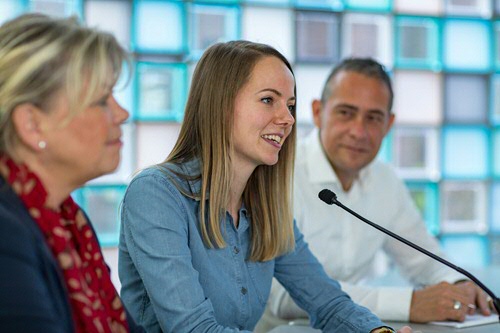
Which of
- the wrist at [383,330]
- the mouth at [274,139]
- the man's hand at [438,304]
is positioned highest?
the mouth at [274,139]

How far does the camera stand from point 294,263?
2.05 meters

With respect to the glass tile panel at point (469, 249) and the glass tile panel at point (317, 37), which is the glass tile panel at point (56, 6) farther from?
the glass tile panel at point (469, 249)

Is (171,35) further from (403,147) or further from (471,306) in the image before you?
(471,306)

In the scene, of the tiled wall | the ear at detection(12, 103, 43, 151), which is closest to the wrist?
the ear at detection(12, 103, 43, 151)

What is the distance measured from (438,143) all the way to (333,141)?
159 centimetres

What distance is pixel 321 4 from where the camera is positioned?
3.89 metres

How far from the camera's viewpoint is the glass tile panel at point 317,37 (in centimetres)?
386

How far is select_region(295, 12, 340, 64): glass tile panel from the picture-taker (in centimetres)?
386

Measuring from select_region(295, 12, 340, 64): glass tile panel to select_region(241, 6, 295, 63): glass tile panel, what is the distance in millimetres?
54

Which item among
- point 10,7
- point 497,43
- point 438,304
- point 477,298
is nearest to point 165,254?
point 438,304

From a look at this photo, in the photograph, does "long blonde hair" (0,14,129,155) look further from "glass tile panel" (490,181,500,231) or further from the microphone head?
"glass tile panel" (490,181,500,231)

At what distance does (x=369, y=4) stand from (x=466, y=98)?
0.79 meters

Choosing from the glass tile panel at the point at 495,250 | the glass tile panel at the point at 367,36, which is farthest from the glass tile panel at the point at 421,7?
the glass tile panel at the point at 495,250

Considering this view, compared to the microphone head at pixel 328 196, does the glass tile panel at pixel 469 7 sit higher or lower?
higher
